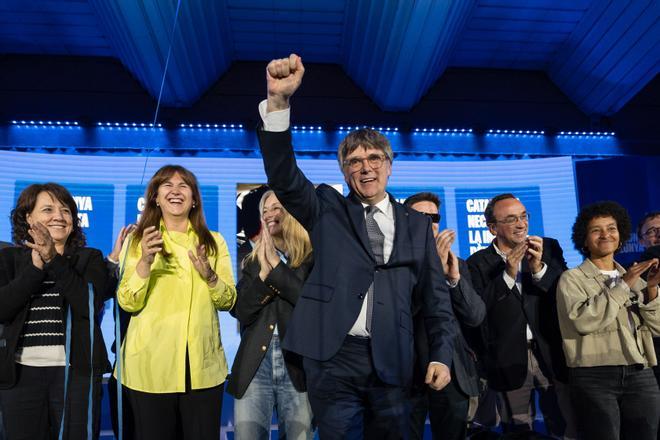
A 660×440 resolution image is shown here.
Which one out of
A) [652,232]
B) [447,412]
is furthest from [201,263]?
[652,232]

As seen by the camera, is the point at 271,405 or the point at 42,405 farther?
the point at 271,405

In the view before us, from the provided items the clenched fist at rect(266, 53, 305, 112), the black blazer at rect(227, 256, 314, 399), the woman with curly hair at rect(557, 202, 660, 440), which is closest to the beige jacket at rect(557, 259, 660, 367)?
the woman with curly hair at rect(557, 202, 660, 440)

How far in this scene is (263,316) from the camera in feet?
7.77

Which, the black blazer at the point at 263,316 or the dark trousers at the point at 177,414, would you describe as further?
the black blazer at the point at 263,316

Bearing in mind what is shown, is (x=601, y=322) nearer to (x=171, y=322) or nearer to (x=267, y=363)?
(x=267, y=363)

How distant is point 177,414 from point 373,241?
3.49 ft

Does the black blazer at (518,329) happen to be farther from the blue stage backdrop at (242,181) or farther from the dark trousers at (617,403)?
the blue stage backdrop at (242,181)

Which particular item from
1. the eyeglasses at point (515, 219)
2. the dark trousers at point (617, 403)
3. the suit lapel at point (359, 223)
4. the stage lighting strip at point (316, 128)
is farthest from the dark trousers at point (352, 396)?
the stage lighting strip at point (316, 128)

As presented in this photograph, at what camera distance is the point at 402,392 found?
168 cm

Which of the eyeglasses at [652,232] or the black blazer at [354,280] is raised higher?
the eyeglasses at [652,232]

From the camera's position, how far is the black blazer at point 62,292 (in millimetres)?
2162

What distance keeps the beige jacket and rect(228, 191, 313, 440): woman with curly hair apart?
120 centimetres

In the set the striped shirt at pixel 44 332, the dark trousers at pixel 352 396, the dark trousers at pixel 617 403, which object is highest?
the striped shirt at pixel 44 332

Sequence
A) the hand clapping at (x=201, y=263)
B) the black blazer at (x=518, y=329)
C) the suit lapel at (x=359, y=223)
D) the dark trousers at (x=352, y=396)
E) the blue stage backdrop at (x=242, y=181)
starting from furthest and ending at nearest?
the blue stage backdrop at (x=242, y=181) < the black blazer at (x=518, y=329) < the hand clapping at (x=201, y=263) < the suit lapel at (x=359, y=223) < the dark trousers at (x=352, y=396)
